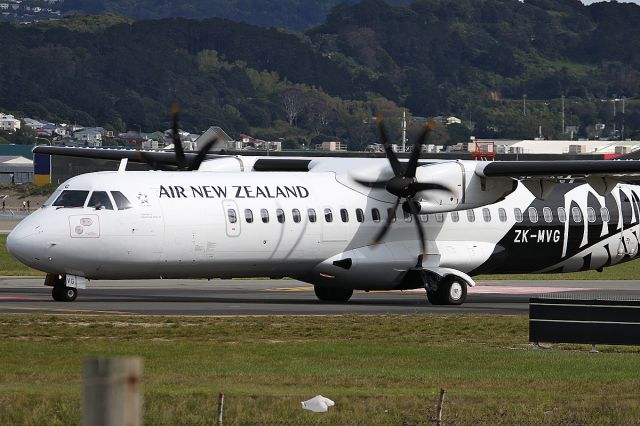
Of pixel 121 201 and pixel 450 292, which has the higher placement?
pixel 121 201

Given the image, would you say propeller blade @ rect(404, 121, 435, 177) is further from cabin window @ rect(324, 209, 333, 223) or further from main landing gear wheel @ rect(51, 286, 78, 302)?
main landing gear wheel @ rect(51, 286, 78, 302)

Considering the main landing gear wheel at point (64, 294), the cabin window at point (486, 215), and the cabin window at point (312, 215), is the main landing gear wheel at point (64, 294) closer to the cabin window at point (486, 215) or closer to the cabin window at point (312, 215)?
the cabin window at point (312, 215)

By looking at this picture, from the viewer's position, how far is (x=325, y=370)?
21.5 metres

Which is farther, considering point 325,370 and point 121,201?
point 121,201

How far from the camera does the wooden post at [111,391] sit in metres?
8.98

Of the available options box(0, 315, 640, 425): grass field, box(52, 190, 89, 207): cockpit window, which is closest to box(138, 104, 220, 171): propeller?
box(52, 190, 89, 207): cockpit window

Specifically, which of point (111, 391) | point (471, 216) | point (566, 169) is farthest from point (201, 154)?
point (111, 391)

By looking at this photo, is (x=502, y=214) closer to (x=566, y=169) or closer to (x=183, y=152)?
(x=566, y=169)

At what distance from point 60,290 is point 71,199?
2303mm

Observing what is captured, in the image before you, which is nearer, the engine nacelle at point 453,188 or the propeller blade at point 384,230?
the propeller blade at point 384,230

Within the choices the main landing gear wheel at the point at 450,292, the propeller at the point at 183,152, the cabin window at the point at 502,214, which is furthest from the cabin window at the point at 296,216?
the cabin window at the point at 502,214

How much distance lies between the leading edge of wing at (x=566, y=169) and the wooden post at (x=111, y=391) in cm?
2543

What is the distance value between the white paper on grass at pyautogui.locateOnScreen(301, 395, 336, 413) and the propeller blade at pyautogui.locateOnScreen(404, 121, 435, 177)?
15.8m

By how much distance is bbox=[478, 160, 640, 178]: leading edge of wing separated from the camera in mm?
33125
